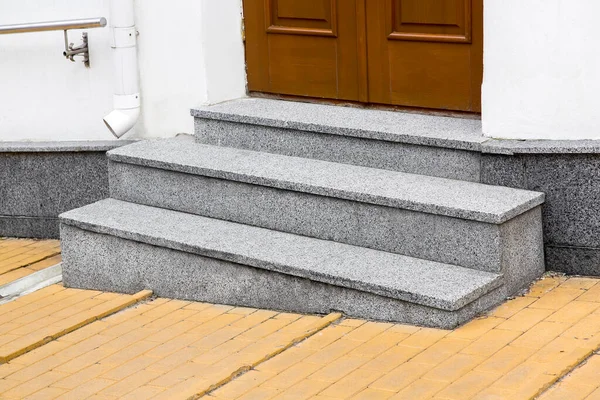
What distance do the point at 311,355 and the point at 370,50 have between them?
2252 mm

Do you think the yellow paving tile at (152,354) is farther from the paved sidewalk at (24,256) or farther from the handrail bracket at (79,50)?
the handrail bracket at (79,50)

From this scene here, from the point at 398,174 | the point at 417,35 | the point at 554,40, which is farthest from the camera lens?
the point at 417,35

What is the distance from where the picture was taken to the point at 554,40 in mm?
5469

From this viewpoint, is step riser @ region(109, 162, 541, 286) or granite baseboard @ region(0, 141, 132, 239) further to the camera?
granite baseboard @ region(0, 141, 132, 239)

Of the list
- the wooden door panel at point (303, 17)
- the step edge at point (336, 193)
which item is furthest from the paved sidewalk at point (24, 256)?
the wooden door panel at point (303, 17)

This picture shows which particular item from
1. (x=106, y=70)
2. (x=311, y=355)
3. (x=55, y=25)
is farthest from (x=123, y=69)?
(x=311, y=355)

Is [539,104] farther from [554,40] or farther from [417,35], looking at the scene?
[417,35]

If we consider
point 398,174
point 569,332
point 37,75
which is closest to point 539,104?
point 398,174

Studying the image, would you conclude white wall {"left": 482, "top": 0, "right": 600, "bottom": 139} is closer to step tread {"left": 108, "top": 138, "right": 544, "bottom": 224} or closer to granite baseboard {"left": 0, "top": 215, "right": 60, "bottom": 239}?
step tread {"left": 108, "top": 138, "right": 544, "bottom": 224}

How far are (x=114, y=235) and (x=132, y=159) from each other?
21.4 inches

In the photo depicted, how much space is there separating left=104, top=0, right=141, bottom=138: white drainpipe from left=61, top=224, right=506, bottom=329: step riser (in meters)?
0.83

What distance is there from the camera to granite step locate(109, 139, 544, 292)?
532 centimetres

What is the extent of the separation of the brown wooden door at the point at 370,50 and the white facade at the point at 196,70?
0.24 metres

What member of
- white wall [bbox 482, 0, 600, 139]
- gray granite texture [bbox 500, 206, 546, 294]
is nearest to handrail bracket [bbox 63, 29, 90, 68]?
white wall [bbox 482, 0, 600, 139]
